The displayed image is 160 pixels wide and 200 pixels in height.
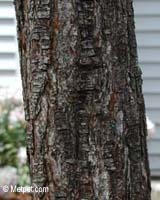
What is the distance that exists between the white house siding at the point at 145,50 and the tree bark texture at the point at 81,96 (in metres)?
4.40

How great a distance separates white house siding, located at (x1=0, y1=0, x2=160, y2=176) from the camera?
21.8 ft

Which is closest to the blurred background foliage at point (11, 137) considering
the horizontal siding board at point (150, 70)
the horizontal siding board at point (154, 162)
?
the horizontal siding board at point (150, 70)

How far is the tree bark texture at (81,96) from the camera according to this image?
2.11 meters

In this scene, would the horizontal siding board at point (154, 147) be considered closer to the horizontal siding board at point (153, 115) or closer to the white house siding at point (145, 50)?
the white house siding at point (145, 50)

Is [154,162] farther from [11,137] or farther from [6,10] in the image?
[6,10]

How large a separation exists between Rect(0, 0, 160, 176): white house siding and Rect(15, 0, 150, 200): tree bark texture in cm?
440

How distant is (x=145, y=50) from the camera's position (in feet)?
22.2

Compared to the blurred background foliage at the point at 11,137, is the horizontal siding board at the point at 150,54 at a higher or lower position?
higher

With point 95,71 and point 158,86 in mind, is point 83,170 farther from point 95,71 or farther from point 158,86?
point 158,86

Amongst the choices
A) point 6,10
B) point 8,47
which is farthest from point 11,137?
point 6,10

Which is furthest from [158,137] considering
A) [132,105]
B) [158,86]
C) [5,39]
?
[132,105]

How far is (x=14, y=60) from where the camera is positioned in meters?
6.68

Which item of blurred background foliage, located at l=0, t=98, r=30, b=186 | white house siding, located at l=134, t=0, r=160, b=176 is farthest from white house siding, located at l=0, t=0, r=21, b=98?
white house siding, located at l=134, t=0, r=160, b=176

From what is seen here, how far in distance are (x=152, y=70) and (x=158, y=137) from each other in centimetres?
60
